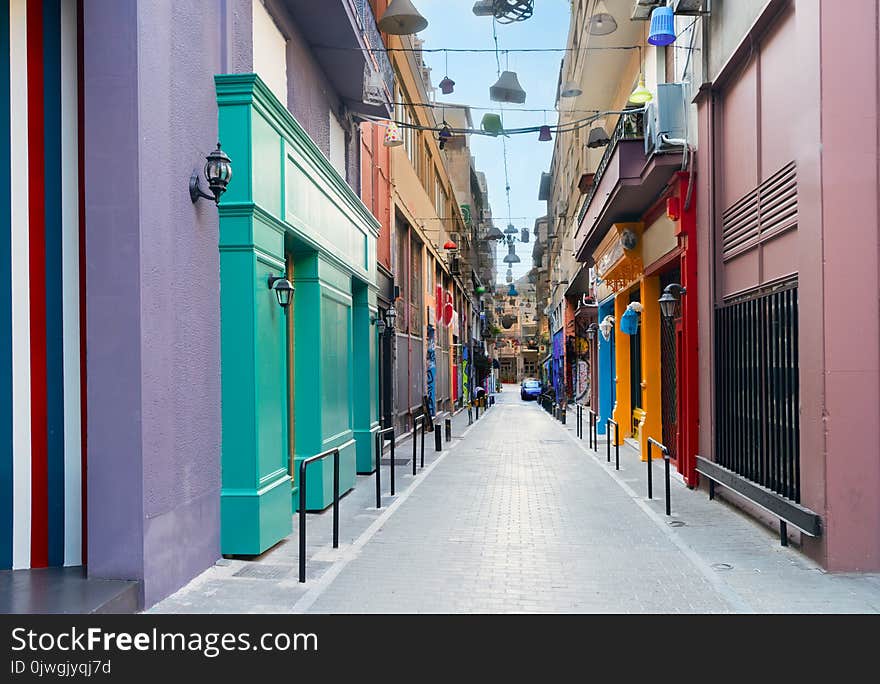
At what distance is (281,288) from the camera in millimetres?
8562

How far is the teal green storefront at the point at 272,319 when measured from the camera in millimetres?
7871

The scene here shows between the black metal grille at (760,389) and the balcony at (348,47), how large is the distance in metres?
6.31

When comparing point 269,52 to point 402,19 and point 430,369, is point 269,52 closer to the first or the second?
point 402,19

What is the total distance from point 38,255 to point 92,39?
1662mm

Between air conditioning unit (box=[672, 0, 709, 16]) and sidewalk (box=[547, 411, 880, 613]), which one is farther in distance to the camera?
air conditioning unit (box=[672, 0, 709, 16])

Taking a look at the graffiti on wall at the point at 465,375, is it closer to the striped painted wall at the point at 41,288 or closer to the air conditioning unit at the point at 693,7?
the air conditioning unit at the point at 693,7

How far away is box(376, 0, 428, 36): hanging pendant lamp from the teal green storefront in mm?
2489

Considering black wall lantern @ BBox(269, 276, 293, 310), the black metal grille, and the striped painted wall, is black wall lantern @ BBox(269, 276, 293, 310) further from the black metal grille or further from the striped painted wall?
the black metal grille

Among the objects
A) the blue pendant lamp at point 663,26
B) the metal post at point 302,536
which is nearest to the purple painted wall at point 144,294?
the metal post at point 302,536

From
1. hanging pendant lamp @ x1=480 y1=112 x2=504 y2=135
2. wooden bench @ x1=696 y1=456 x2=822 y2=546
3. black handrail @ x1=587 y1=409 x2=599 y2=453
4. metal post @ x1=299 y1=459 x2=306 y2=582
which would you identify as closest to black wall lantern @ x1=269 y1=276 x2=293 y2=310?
metal post @ x1=299 y1=459 x2=306 y2=582

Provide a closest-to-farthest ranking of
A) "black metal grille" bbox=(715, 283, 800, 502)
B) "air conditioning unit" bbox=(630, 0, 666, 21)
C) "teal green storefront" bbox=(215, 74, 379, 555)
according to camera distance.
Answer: "teal green storefront" bbox=(215, 74, 379, 555) → "black metal grille" bbox=(715, 283, 800, 502) → "air conditioning unit" bbox=(630, 0, 666, 21)

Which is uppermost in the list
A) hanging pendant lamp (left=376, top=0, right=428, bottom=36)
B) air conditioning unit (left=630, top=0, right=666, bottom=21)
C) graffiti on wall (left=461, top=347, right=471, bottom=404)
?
air conditioning unit (left=630, top=0, right=666, bottom=21)

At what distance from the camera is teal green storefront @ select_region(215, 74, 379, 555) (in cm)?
787
